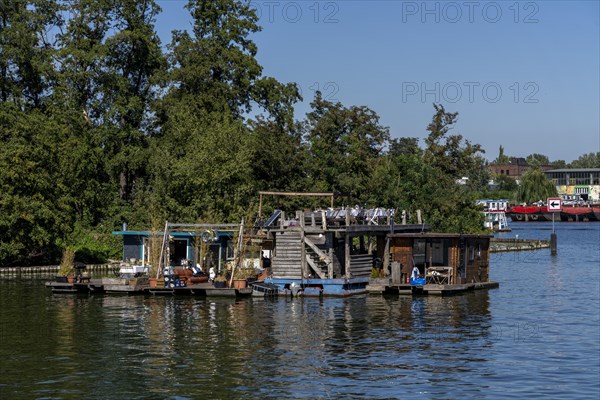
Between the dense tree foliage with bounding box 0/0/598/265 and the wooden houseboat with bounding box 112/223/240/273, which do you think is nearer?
the wooden houseboat with bounding box 112/223/240/273

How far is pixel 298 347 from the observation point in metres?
40.2

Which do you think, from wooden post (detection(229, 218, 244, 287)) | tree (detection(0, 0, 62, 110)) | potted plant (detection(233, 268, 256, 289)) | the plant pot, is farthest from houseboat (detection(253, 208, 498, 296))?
tree (detection(0, 0, 62, 110))

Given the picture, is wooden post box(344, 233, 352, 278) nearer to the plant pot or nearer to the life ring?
the plant pot

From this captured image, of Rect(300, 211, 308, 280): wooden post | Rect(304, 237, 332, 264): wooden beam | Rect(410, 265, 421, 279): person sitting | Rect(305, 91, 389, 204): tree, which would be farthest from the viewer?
Rect(305, 91, 389, 204): tree

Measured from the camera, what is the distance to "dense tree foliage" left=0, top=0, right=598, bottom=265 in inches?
3275

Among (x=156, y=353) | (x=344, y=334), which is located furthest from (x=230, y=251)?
(x=156, y=353)

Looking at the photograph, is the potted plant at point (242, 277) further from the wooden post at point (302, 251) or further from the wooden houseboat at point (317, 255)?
the wooden post at point (302, 251)

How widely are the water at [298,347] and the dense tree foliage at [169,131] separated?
2410cm

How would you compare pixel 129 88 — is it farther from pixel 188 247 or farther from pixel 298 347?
pixel 298 347

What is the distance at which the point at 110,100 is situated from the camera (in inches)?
3839

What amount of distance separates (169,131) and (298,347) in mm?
57570

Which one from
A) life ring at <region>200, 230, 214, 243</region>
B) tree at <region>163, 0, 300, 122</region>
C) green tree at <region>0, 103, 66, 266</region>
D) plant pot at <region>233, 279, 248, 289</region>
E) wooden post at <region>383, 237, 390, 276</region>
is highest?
tree at <region>163, 0, 300, 122</region>

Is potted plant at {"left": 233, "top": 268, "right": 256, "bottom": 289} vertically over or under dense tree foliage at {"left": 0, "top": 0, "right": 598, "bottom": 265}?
under

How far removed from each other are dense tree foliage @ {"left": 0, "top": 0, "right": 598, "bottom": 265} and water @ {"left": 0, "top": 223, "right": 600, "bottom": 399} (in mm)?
24104
